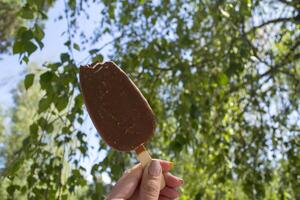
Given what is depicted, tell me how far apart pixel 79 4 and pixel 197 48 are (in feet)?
3.03

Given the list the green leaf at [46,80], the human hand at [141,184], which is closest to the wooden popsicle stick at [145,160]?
the human hand at [141,184]

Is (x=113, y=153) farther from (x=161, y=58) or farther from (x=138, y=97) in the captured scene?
(x=138, y=97)

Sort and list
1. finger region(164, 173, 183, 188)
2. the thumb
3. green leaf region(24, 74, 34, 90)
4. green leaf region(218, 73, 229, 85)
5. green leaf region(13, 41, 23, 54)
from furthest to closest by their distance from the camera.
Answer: green leaf region(218, 73, 229, 85) < green leaf region(24, 74, 34, 90) < green leaf region(13, 41, 23, 54) < finger region(164, 173, 183, 188) < the thumb

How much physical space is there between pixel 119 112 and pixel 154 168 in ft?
0.69

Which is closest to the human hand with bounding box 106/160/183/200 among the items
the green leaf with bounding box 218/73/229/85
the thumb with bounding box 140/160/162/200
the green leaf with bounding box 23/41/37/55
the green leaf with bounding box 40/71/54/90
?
the thumb with bounding box 140/160/162/200

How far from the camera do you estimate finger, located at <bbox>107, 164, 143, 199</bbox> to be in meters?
1.14

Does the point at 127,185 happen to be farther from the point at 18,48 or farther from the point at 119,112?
the point at 18,48

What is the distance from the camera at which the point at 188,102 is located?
2.98 metres

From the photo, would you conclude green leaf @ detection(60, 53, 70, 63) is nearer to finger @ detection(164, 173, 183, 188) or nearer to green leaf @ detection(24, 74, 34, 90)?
green leaf @ detection(24, 74, 34, 90)

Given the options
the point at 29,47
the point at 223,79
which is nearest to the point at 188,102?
the point at 223,79

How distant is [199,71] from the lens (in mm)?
3580

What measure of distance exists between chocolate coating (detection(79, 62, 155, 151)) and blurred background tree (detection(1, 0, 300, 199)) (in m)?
0.91

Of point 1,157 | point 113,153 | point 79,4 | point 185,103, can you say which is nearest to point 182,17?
point 79,4

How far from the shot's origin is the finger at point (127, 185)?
3.73 ft
